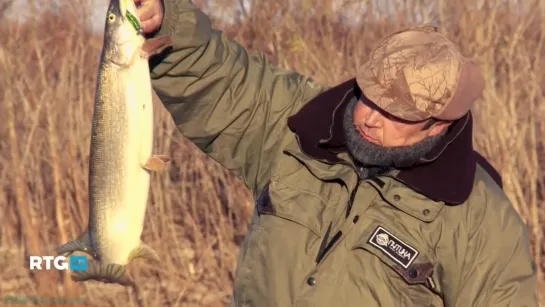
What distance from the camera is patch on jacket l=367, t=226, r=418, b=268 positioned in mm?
2346

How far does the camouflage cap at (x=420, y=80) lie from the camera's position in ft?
7.68

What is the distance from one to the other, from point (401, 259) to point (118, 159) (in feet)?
2.73

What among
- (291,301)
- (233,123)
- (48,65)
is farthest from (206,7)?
(291,301)

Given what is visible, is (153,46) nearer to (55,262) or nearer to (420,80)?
(420,80)

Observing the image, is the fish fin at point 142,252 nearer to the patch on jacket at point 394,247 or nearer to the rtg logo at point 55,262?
the patch on jacket at point 394,247

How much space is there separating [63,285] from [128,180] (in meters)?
3.54

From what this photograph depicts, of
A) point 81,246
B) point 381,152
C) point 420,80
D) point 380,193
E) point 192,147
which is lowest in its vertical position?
point 192,147

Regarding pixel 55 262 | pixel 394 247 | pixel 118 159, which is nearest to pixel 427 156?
pixel 394 247

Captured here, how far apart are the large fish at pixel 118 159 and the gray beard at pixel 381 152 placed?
0.53 m

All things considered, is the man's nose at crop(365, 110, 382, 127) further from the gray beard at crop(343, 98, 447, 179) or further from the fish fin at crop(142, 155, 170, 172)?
the fish fin at crop(142, 155, 170, 172)

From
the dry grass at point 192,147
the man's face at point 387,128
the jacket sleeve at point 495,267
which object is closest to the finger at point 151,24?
the man's face at point 387,128

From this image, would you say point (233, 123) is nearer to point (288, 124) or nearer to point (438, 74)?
point (288, 124)

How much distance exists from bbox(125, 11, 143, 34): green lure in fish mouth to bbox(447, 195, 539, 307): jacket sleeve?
1042mm

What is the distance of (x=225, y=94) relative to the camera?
258 centimetres
